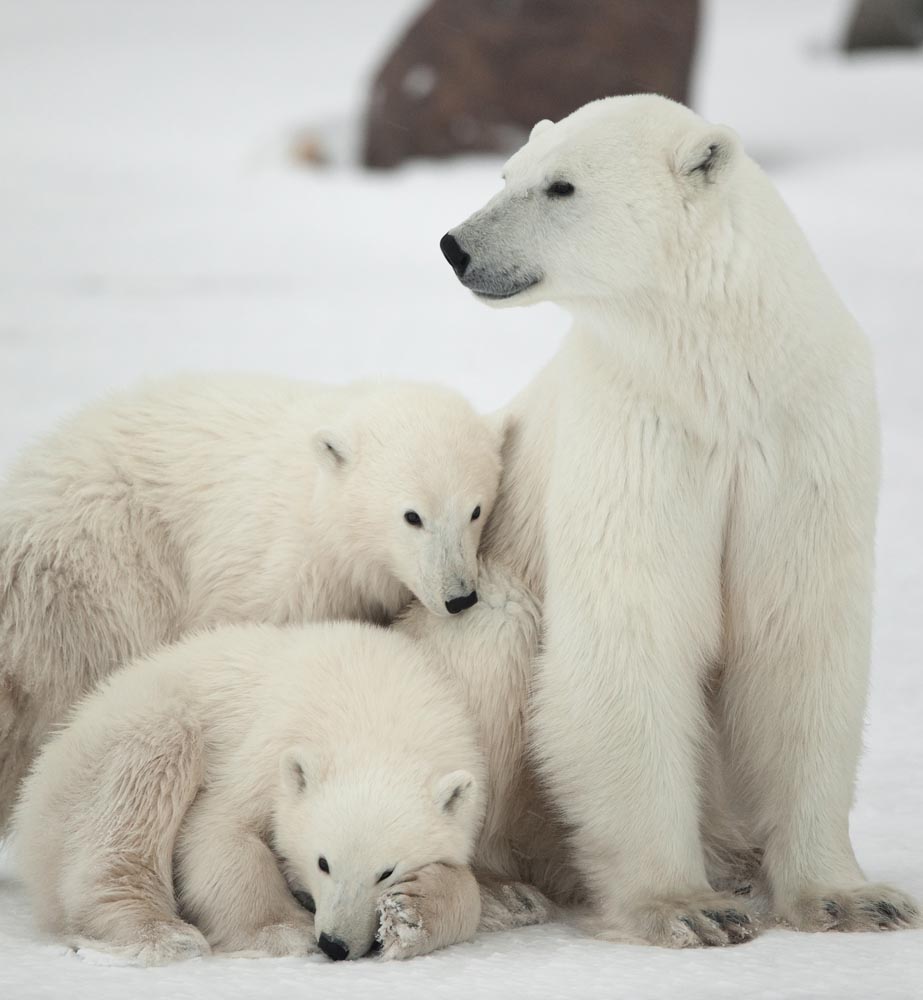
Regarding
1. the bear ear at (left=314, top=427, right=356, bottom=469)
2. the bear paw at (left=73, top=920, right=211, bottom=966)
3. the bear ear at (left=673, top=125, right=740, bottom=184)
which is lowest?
the bear paw at (left=73, top=920, right=211, bottom=966)

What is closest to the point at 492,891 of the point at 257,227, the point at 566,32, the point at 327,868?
the point at 327,868

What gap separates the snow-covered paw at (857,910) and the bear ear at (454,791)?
30.8 inches

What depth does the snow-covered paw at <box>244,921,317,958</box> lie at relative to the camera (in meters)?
3.09

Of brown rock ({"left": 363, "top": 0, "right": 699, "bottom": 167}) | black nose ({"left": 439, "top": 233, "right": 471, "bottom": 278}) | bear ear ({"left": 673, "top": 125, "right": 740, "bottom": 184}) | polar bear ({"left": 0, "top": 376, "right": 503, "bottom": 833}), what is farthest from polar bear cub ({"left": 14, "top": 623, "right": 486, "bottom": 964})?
brown rock ({"left": 363, "top": 0, "right": 699, "bottom": 167})

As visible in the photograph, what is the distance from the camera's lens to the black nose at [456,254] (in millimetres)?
3367

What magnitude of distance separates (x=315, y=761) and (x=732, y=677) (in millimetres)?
966

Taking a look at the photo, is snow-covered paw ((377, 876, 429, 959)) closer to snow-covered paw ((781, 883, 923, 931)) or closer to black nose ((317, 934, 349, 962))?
black nose ((317, 934, 349, 962))

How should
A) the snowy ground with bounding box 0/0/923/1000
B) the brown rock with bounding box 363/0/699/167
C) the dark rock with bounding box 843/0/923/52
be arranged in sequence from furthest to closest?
the dark rock with bounding box 843/0/923/52 → the brown rock with bounding box 363/0/699/167 → the snowy ground with bounding box 0/0/923/1000

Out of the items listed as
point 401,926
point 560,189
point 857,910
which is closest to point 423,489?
point 560,189

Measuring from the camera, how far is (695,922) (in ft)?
10.7

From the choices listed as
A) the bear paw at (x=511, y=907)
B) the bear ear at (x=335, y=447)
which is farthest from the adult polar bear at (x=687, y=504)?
the bear ear at (x=335, y=447)

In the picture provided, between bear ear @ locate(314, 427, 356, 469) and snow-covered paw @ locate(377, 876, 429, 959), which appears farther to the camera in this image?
bear ear @ locate(314, 427, 356, 469)

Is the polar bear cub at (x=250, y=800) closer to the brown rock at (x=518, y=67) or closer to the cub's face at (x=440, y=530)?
the cub's face at (x=440, y=530)

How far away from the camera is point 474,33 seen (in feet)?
39.6
